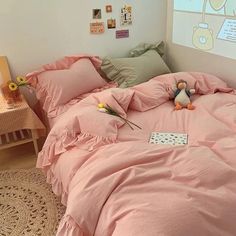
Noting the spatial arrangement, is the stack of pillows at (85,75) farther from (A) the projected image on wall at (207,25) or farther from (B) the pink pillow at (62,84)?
(A) the projected image on wall at (207,25)

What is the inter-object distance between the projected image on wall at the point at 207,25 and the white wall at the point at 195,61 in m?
0.05

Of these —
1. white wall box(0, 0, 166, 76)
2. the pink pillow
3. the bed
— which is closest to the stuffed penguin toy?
the bed

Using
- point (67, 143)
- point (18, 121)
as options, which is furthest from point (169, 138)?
point (18, 121)

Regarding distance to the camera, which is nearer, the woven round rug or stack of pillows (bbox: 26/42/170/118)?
the woven round rug

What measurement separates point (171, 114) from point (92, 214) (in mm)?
1011

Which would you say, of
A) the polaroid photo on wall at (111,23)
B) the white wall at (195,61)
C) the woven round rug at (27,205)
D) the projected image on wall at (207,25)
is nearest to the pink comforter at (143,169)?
the woven round rug at (27,205)

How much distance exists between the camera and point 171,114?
1953 millimetres

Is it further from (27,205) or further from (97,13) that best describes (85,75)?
(27,205)

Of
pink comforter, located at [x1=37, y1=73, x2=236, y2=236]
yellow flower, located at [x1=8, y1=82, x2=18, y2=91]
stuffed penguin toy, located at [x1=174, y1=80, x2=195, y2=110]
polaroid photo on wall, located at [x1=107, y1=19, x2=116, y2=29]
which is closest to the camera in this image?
pink comforter, located at [x1=37, y1=73, x2=236, y2=236]

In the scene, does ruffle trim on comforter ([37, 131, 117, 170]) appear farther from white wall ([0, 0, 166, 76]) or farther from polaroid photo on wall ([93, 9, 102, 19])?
polaroid photo on wall ([93, 9, 102, 19])

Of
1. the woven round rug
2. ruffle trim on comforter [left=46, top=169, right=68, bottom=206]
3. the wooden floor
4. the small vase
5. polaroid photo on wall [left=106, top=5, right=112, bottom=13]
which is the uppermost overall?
polaroid photo on wall [left=106, top=5, right=112, bottom=13]

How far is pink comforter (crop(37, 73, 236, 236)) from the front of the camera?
1.06 m

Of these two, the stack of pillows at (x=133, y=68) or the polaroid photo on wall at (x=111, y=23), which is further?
the polaroid photo on wall at (x=111, y=23)

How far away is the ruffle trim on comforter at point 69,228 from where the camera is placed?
1.15 m
